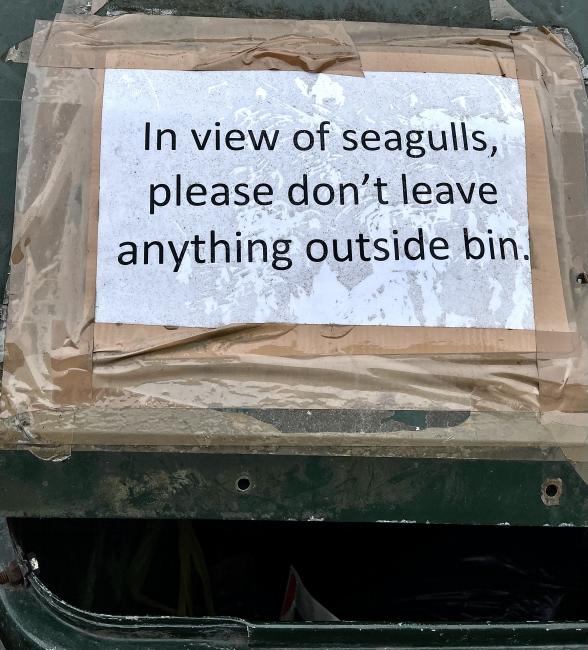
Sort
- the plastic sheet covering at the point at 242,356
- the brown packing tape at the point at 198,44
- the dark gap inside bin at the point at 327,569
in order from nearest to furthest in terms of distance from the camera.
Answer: the plastic sheet covering at the point at 242,356
the brown packing tape at the point at 198,44
the dark gap inside bin at the point at 327,569

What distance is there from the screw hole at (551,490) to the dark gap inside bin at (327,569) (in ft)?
2.63

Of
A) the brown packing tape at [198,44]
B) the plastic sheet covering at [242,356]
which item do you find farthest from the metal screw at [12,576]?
the brown packing tape at [198,44]

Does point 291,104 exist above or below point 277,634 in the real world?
above

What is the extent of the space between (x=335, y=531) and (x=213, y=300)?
1514mm

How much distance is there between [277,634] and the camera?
177cm

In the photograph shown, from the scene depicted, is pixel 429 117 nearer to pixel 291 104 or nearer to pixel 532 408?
pixel 291 104

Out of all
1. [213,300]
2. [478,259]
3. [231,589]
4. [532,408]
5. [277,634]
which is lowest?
[231,589]

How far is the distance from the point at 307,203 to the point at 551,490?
78 centimetres

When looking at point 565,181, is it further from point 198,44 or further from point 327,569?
point 327,569

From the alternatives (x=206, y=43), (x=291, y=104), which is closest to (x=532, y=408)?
(x=291, y=104)

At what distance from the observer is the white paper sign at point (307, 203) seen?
1.80 metres

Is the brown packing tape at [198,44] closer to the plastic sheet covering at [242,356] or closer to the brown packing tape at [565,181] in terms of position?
the plastic sheet covering at [242,356]

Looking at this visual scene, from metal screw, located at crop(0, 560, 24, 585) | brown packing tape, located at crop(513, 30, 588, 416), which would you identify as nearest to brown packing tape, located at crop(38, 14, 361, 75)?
brown packing tape, located at crop(513, 30, 588, 416)

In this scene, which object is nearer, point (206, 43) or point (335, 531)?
point (206, 43)
